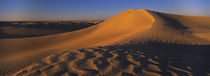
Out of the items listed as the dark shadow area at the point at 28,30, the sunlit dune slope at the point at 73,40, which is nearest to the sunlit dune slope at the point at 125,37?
the sunlit dune slope at the point at 73,40

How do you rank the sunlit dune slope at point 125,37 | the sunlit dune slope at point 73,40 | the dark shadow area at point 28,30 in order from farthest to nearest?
the dark shadow area at point 28,30
the sunlit dune slope at point 73,40
the sunlit dune slope at point 125,37

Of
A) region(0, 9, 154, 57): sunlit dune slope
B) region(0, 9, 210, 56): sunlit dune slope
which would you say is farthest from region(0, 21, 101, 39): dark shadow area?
region(0, 9, 210, 56): sunlit dune slope

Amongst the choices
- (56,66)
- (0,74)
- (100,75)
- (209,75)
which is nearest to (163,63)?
(209,75)

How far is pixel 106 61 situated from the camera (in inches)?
152

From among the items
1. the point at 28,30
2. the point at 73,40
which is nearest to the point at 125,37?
the point at 73,40

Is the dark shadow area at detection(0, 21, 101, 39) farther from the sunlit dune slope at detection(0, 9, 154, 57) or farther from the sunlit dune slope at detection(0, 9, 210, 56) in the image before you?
the sunlit dune slope at detection(0, 9, 210, 56)

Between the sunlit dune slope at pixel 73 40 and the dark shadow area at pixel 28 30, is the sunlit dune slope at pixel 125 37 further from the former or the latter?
the dark shadow area at pixel 28 30

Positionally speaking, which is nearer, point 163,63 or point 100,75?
point 100,75

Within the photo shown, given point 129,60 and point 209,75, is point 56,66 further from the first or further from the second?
point 209,75

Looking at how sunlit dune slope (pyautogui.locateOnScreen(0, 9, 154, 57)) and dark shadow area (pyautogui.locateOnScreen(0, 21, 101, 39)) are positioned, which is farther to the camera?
dark shadow area (pyautogui.locateOnScreen(0, 21, 101, 39))

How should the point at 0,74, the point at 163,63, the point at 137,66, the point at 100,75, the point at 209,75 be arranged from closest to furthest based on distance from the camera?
1. the point at 100,75
2. the point at 209,75
3. the point at 137,66
4. the point at 163,63
5. the point at 0,74

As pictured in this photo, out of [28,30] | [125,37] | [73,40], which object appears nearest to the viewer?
[125,37]

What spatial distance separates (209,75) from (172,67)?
0.82 m

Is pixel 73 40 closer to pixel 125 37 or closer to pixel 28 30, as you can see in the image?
pixel 125 37
